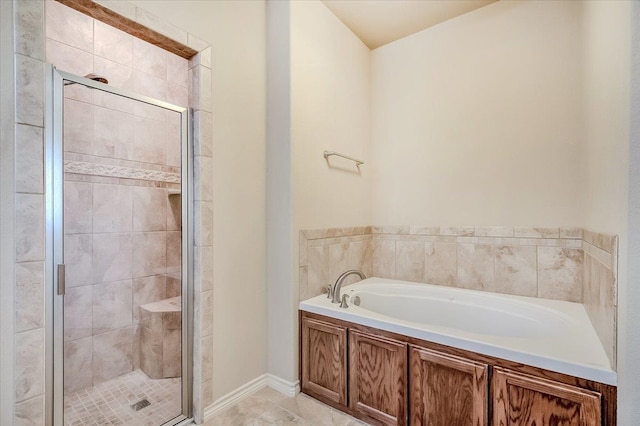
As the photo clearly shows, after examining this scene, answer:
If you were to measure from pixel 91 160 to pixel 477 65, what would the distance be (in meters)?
2.93

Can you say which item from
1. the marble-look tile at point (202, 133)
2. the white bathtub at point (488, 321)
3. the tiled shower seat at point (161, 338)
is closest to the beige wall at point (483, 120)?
the white bathtub at point (488, 321)

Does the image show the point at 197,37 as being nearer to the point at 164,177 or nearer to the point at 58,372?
the point at 164,177

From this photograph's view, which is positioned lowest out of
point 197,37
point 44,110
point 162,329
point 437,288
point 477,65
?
point 162,329

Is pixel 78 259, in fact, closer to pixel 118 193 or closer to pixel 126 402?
pixel 118 193

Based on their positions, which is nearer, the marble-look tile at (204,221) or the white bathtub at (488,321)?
the white bathtub at (488,321)

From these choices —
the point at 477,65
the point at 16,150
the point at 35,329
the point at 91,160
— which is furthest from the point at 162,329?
the point at 477,65

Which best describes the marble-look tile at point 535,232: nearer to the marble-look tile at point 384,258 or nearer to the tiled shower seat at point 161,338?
the marble-look tile at point 384,258

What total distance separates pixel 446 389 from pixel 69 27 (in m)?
3.23

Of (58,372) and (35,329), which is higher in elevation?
(35,329)

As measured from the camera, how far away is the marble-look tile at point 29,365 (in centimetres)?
117

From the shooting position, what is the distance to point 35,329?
122 cm

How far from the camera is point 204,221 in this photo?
184cm

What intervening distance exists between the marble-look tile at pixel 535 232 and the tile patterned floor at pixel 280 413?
1.76 meters

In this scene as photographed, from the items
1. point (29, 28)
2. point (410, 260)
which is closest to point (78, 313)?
point (29, 28)
